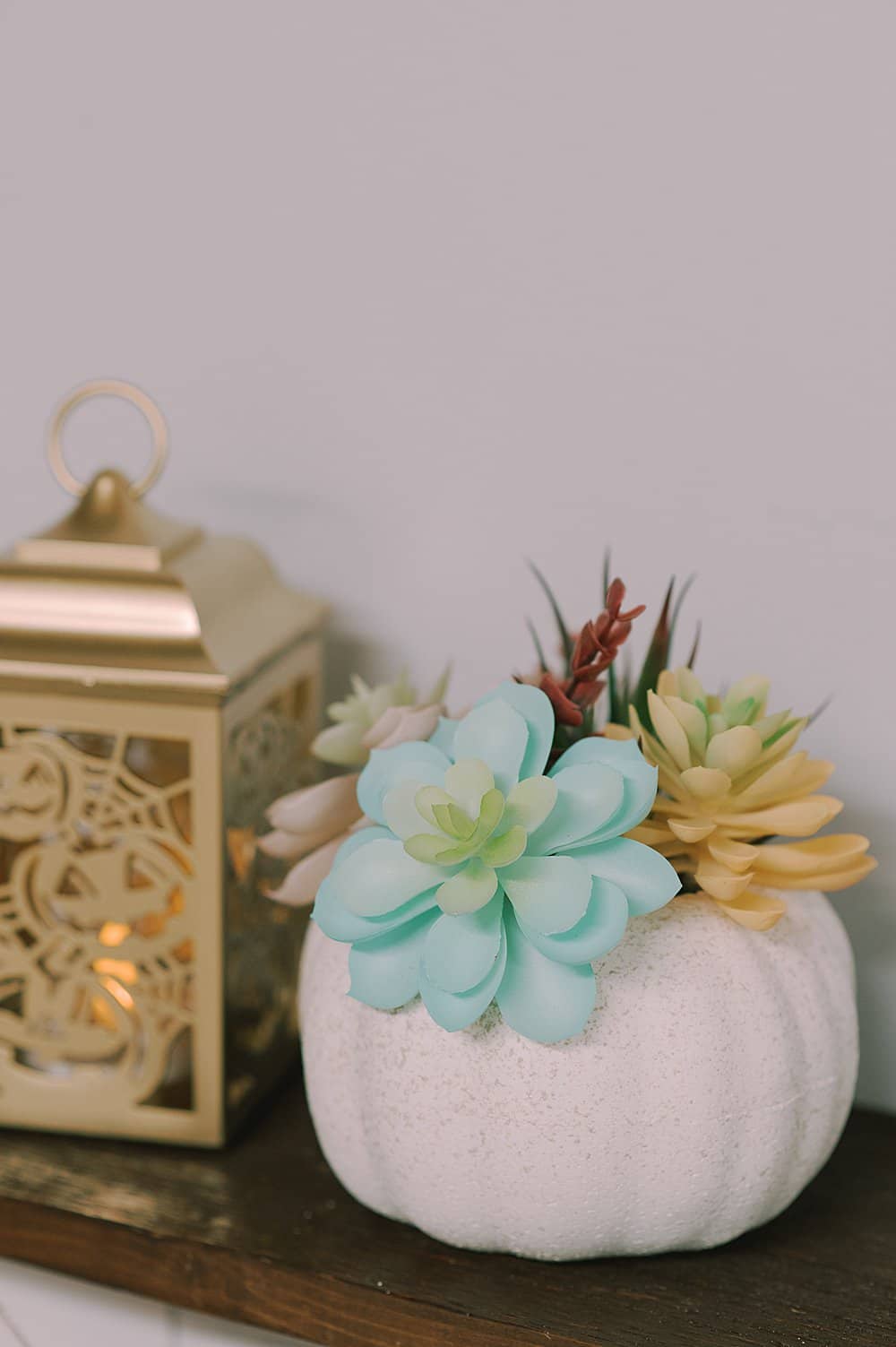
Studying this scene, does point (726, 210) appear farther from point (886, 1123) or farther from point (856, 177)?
point (886, 1123)

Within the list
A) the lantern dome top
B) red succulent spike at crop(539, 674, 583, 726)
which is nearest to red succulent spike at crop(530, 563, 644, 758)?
red succulent spike at crop(539, 674, 583, 726)

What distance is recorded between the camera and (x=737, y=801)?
0.55 meters

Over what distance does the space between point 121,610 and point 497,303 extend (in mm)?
248

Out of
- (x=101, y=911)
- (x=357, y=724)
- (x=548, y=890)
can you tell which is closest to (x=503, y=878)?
(x=548, y=890)

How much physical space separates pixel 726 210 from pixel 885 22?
10cm

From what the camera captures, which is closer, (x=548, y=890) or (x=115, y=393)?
(x=548, y=890)

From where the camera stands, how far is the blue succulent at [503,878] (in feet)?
1.63

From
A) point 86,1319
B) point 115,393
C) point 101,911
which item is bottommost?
point 86,1319

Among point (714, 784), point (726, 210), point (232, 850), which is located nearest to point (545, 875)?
point (714, 784)

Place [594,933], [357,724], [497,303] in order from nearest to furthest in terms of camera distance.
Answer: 1. [594,933]
2. [357,724]
3. [497,303]

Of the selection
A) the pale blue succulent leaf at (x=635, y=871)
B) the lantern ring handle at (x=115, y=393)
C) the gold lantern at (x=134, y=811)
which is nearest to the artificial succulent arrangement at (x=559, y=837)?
the pale blue succulent leaf at (x=635, y=871)

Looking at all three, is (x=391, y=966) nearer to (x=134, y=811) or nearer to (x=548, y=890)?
(x=548, y=890)

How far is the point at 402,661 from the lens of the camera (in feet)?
2.58

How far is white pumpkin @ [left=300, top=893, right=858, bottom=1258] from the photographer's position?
519mm
